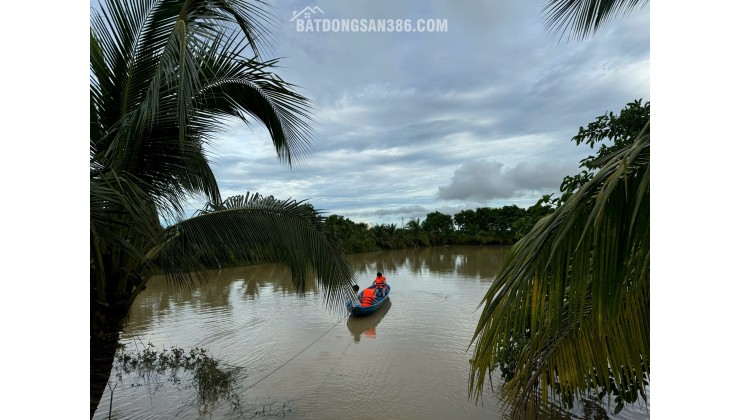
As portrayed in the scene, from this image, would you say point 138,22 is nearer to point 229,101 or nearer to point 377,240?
point 229,101

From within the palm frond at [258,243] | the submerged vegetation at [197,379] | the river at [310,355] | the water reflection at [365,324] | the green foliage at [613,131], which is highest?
the green foliage at [613,131]

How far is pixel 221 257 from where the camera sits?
3.44 m

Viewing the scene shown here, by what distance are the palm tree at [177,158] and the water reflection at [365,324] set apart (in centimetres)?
534

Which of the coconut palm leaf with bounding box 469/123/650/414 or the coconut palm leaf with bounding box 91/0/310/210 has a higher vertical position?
the coconut palm leaf with bounding box 91/0/310/210

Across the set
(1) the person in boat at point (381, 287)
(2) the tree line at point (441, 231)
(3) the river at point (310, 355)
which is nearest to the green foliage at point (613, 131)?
(3) the river at point (310, 355)

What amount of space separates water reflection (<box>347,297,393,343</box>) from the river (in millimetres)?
23

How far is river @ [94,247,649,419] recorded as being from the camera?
500cm

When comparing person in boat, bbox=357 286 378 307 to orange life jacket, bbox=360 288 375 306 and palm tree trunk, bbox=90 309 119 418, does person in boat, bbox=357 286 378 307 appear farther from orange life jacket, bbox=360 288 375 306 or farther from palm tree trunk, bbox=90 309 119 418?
palm tree trunk, bbox=90 309 119 418

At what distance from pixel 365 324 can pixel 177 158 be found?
7.08 metres

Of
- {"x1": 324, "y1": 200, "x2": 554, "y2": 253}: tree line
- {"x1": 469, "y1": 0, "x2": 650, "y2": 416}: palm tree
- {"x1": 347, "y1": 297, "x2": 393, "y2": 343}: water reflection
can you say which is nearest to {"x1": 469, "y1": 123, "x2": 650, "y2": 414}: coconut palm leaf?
{"x1": 469, "y1": 0, "x2": 650, "y2": 416}: palm tree

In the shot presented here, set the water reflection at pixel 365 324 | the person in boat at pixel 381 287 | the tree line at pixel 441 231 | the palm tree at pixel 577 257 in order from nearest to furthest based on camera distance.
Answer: the palm tree at pixel 577 257, the water reflection at pixel 365 324, the person in boat at pixel 381 287, the tree line at pixel 441 231

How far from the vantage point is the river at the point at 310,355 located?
500 cm

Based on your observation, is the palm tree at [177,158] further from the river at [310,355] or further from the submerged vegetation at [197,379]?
the submerged vegetation at [197,379]
